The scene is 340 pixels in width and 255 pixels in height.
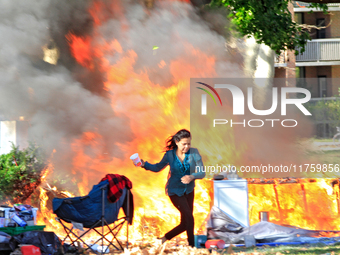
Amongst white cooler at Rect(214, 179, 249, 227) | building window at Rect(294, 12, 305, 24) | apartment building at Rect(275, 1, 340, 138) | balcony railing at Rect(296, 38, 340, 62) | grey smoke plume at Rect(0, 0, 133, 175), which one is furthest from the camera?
building window at Rect(294, 12, 305, 24)

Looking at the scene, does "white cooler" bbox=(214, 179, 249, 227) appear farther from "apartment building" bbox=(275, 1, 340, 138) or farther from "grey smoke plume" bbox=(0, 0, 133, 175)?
"apartment building" bbox=(275, 1, 340, 138)

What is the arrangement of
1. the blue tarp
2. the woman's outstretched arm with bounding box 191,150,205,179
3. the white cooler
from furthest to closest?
1. the white cooler
2. the woman's outstretched arm with bounding box 191,150,205,179
3. the blue tarp

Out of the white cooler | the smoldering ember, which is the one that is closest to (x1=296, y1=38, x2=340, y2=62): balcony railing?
the smoldering ember

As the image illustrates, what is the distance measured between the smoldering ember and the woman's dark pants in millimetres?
329

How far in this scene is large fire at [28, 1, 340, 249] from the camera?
6188 mm

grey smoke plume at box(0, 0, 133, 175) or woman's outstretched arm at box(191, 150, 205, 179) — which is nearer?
woman's outstretched arm at box(191, 150, 205, 179)

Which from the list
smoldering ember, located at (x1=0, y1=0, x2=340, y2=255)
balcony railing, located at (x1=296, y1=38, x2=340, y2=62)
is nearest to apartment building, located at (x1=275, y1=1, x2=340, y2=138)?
balcony railing, located at (x1=296, y1=38, x2=340, y2=62)

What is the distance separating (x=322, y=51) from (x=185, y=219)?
10921mm

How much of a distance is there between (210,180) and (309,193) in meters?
1.45

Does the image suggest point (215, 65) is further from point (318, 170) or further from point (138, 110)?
point (318, 170)

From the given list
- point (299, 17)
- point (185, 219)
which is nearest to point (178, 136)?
point (185, 219)

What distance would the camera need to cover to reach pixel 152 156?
6.52 m

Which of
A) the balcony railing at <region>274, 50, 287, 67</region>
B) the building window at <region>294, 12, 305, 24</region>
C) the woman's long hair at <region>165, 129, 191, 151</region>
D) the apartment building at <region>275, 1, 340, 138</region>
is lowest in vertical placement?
the woman's long hair at <region>165, 129, 191, 151</region>

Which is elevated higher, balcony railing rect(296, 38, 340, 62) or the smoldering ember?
balcony railing rect(296, 38, 340, 62)
